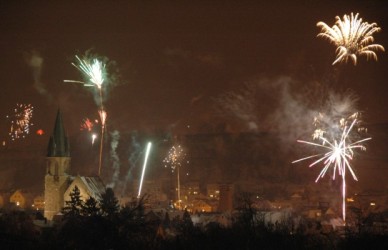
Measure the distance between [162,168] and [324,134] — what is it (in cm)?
6260

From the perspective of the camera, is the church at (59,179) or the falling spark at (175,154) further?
the falling spark at (175,154)

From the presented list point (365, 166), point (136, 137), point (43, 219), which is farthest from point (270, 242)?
point (365, 166)

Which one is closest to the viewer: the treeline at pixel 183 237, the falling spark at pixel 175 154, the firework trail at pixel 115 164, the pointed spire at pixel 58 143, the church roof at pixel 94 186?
the treeline at pixel 183 237

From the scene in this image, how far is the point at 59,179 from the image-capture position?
61875 millimetres

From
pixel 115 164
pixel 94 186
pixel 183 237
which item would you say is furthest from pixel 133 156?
pixel 183 237

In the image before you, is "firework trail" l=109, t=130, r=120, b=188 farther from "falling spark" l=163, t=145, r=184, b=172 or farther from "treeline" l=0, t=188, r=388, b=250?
"treeline" l=0, t=188, r=388, b=250

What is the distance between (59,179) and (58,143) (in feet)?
10.1

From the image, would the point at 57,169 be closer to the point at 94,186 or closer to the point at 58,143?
the point at 58,143

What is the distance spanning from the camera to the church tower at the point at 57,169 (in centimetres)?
6062

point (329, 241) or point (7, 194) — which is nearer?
point (329, 241)

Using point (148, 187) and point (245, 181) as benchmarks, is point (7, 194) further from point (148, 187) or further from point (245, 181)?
point (245, 181)

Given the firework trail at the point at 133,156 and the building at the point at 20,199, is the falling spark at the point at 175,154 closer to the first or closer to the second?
the firework trail at the point at 133,156

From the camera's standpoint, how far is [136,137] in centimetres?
8875

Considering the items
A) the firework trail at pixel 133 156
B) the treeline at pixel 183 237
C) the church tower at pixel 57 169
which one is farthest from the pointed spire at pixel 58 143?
the firework trail at pixel 133 156
